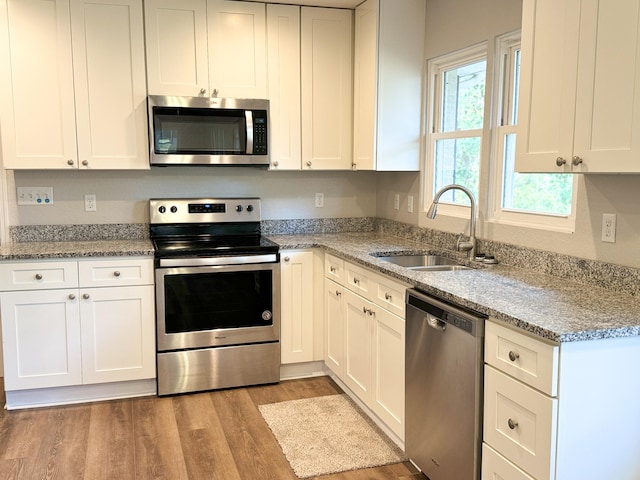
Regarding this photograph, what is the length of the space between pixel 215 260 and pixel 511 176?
1714 mm

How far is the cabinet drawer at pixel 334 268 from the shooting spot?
11.2ft

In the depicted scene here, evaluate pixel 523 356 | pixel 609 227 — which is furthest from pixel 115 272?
pixel 609 227

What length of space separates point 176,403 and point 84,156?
1.57m

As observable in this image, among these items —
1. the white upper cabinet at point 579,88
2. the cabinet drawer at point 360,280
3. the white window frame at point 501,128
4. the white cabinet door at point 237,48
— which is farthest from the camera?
the white cabinet door at point 237,48

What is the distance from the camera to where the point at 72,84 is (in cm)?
344

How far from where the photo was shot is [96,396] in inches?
137

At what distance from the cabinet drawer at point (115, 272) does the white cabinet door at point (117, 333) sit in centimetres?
4

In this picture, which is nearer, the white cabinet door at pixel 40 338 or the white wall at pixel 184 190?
the white cabinet door at pixel 40 338

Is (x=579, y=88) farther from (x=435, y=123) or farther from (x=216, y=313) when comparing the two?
(x=216, y=313)

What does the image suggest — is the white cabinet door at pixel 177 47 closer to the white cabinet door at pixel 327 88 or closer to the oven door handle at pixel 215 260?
the white cabinet door at pixel 327 88

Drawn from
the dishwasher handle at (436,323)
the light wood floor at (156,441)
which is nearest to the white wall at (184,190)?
the light wood floor at (156,441)

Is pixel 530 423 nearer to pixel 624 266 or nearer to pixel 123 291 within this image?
pixel 624 266

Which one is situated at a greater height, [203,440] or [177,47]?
[177,47]

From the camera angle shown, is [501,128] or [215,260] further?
[215,260]
